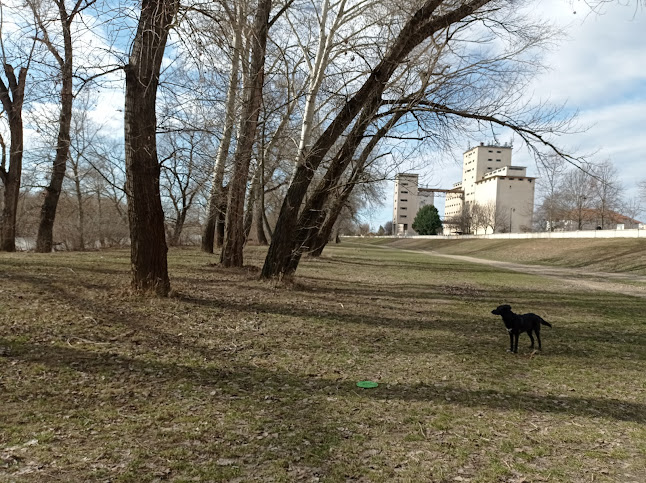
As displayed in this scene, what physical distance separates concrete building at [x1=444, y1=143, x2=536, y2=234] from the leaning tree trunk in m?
75.9

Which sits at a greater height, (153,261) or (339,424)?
(153,261)

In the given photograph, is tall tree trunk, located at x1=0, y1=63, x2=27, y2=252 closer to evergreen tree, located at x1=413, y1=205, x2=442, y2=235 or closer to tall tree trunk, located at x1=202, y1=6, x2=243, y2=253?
tall tree trunk, located at x1=202, y1=6, x2=243, y2=253

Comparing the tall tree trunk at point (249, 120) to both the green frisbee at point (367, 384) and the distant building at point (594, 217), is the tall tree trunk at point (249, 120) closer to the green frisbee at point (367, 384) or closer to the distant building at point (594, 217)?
the green frisbee at point (367, 384)

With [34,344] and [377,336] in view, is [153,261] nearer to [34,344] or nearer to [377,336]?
[34,344]

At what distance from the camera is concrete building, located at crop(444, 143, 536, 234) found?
84.9m

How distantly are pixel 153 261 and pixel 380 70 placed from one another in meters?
6.02

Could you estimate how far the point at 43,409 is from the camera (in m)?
3.48

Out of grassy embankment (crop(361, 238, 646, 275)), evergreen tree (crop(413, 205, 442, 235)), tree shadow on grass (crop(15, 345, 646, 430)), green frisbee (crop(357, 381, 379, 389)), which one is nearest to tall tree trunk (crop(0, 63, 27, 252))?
tree shadow on grass (crop(15, 345, 646, 430))

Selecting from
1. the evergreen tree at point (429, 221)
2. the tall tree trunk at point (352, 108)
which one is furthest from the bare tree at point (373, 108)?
the evergreen tree at point (429, 221)

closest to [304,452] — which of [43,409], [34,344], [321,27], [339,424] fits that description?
[339,424]

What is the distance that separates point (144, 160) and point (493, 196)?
319 ft

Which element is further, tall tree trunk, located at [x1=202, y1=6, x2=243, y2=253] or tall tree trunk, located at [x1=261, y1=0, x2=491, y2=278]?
tall tree trunk, located at [x1=261, y1=0, x2=491, y2=278]

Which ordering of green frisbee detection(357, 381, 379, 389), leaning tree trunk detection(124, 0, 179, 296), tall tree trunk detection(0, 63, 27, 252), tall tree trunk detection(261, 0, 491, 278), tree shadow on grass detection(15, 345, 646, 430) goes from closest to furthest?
tree shadow on grass detection(15, 345, 646, 430) < green frisbee detection(357, 381, 379, 389) < leaning tree trunk detection(124, 0, 179, 296) < tall tree trunk detection(261, 0, 491, 278) < tall tree trunk detection(0, 63, 27, 252)

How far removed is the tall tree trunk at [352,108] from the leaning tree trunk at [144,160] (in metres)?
3.28
